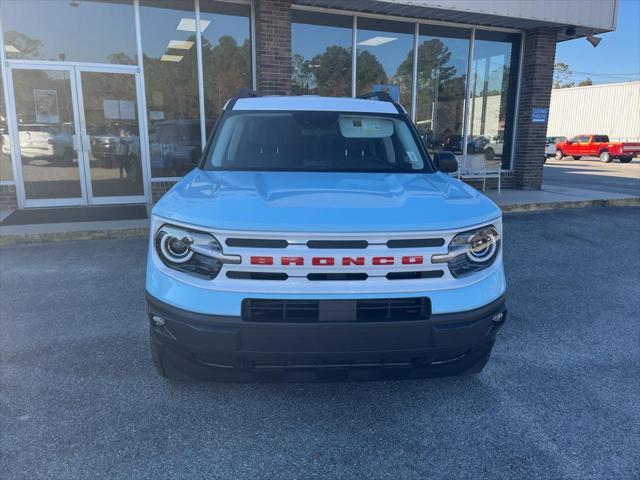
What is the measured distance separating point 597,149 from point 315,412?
35103mm

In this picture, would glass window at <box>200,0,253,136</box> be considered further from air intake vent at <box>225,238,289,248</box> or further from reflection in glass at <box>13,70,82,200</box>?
air intake vent at <box>225,238,289,248</box>

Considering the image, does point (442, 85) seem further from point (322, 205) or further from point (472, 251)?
point (322, 205)

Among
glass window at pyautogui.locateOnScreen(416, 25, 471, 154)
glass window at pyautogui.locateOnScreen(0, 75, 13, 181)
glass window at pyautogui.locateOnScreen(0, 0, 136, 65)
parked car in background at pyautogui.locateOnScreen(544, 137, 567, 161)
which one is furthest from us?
parked car in background at pyautogui.locateOnScreen(544, 137, 567, 161)

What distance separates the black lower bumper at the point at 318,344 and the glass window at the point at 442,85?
960 cm

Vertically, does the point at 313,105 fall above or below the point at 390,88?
below

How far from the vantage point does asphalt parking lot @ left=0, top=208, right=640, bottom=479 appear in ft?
7.91

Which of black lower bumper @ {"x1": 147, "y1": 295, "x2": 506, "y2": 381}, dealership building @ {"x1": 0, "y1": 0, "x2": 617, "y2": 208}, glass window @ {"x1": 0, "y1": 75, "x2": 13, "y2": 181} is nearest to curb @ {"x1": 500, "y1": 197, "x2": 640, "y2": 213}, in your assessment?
dealership building @ {"x1": 0, "y1": 0, "x2": 617, "y2": 208}

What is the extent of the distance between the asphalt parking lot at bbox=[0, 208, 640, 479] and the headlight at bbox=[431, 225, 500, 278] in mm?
972

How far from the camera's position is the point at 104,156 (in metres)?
9.34

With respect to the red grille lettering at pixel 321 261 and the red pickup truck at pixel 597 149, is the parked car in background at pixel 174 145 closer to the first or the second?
the red grille lettering at pixel 321 261

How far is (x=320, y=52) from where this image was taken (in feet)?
34.4

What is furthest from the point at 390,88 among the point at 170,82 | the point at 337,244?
the point at 337,244

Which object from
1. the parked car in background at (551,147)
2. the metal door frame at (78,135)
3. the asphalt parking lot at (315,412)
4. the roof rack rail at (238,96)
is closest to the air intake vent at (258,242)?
the asphalt parking lot at (315,412)

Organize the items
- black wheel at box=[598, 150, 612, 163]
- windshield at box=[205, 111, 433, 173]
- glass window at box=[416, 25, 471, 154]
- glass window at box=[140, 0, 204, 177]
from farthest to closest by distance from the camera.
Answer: black wheel at box=[598, 150, 612, 163] < glass window at box=[416, 25, 471, 154] < glass window at box=[140, 0, 204, 177] < windshield at box=[205, 111, 433, 173]
